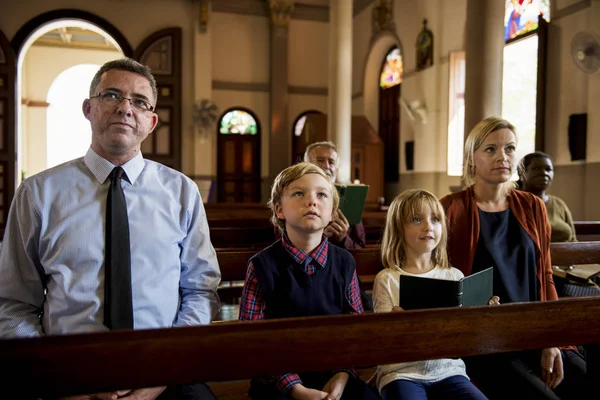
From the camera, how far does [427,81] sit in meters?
10.4

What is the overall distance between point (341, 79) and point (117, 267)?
837cm

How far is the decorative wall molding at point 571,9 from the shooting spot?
682 cm

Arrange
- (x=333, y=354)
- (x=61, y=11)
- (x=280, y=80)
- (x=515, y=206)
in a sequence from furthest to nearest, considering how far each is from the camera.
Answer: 1. (x=280, y=80)
2. (x=61, y=11)
3. (x=515, y=206)
4. (x=333, y=354)

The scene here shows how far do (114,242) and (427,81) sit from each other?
968cm

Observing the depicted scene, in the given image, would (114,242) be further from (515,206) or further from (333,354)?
(515,206)

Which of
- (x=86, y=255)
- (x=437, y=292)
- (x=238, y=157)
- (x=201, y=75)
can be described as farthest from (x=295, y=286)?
(x=238, y=157)

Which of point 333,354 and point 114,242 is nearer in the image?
point 333,354

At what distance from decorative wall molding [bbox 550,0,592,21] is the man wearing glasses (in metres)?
6.94

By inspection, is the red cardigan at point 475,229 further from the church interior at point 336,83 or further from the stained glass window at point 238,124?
the stained glass window at point 238,124

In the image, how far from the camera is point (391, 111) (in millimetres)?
12641

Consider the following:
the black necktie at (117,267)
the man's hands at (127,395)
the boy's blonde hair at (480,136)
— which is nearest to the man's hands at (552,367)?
the boy's blonde hair at (480,136)

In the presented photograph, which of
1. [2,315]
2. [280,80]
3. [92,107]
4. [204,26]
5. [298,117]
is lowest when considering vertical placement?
[2,315]

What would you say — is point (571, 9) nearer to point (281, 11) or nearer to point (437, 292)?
point (437, 292)

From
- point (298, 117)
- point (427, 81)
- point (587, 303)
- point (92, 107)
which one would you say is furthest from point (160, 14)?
point (587, 303)
